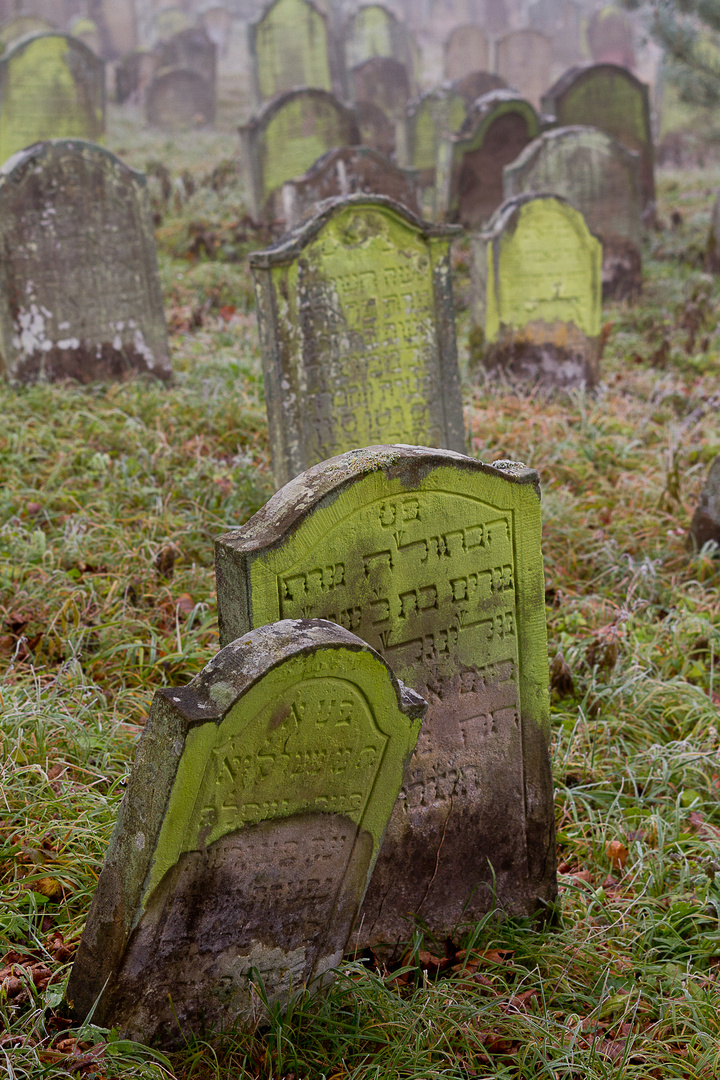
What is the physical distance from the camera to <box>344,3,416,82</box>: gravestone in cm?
2006

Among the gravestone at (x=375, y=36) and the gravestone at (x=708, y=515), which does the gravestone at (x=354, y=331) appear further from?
the gravestone at (x=375, y=36)

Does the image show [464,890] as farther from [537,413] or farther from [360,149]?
[360,149]

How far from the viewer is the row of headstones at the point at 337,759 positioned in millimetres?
1966

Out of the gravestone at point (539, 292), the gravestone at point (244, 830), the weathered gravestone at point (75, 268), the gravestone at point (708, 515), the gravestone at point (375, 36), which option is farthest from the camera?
the gravestone at point (375, 36)

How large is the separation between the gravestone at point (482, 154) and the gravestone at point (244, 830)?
30.5 ft

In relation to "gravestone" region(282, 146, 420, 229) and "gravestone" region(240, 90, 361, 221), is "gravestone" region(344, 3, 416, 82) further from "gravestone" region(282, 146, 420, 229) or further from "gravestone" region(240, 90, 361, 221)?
"gravestone" region(282, 146, 420, 229)

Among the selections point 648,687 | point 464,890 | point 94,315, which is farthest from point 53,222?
point 464,890

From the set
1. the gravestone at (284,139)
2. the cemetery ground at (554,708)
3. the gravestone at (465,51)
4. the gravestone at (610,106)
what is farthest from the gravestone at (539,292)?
the gravestone at (465,51)

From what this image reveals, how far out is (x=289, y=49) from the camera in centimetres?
1499

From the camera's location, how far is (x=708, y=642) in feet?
13.6

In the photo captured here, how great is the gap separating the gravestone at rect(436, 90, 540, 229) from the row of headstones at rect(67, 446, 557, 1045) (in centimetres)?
869

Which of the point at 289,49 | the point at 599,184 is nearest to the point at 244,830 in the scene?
the point at 599,184

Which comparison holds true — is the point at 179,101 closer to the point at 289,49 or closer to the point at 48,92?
the point at 289,49

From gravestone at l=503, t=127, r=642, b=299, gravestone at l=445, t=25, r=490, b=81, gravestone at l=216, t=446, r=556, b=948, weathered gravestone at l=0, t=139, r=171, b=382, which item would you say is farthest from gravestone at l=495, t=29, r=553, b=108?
gravestone at l=216, t=446, r=556, b=948
